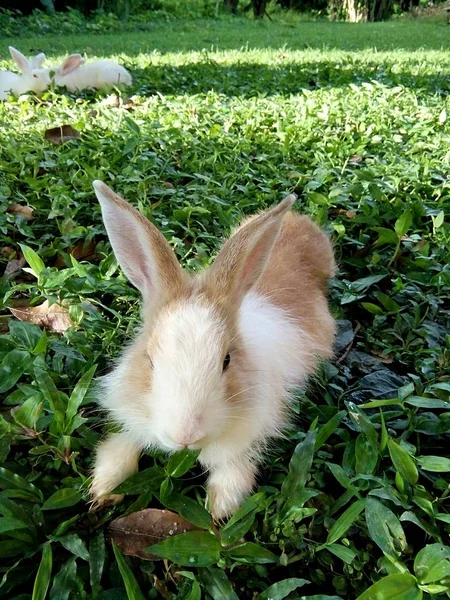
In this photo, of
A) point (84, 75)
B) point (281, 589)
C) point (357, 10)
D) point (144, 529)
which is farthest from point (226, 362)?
point (357, 10)

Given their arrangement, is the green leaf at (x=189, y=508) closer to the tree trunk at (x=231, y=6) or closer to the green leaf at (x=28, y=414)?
the green leaf at (x=28, y=414)

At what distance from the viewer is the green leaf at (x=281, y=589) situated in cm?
154

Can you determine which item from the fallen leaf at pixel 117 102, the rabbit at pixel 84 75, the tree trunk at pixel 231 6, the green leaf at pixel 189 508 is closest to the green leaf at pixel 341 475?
the green leaf at pixel 189 508

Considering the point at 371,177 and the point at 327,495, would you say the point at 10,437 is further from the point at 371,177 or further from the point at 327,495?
the point at 371,177

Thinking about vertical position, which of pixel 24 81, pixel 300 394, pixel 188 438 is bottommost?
pixel 300 394

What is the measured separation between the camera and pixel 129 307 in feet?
8.60

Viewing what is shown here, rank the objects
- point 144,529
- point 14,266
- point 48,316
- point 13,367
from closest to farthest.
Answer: point 144,529
point 13,367
point 48,316
point 14,266

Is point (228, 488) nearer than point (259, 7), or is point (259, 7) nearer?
point (228, 488)

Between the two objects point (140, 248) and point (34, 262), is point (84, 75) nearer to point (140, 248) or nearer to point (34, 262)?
point (34, 262)

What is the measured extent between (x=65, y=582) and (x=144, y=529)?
0.86 ft

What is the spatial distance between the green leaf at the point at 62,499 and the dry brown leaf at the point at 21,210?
188 cm

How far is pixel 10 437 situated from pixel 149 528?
0.55m

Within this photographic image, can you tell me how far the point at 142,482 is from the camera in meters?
1.77

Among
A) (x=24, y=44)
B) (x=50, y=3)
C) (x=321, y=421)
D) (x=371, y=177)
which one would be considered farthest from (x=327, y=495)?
(x=50, y=3)
